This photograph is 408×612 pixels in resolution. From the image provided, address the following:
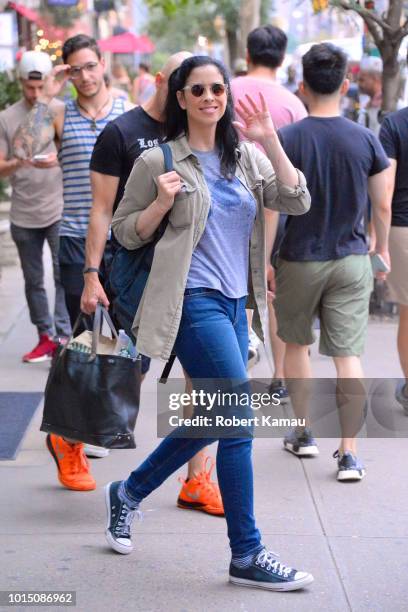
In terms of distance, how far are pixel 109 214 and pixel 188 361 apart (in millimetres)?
1221

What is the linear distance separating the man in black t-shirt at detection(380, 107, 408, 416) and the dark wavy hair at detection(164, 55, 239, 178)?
6.08ft

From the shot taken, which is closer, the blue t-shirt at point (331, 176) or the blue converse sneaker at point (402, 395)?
the blue t-shirt at point (331, 176)

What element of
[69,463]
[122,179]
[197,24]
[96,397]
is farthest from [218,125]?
[197,24]

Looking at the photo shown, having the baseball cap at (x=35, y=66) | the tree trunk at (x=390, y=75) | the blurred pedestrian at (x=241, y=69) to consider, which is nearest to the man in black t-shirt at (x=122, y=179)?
the baseball cap at (x=35, y=66)

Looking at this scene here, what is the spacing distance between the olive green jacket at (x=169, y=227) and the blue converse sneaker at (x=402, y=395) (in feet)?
8.35

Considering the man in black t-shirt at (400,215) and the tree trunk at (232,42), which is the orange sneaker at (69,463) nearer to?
the man in black t-shirt at (400,215)

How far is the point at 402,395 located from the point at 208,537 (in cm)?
233

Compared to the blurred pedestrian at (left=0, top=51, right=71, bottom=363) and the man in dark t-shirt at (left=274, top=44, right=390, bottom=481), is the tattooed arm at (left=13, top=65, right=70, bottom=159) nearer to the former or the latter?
the blurred pedestrian at (left=0, top=51, right=71, bottom=363)

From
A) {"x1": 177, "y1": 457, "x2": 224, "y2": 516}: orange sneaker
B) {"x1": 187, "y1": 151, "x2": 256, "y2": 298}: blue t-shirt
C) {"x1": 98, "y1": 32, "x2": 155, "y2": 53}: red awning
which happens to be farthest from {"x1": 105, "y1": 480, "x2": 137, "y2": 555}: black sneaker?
{"x1": 98, "y1": 32, "x2": 155, "y2": 53}: red awning

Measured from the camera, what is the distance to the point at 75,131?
584cm

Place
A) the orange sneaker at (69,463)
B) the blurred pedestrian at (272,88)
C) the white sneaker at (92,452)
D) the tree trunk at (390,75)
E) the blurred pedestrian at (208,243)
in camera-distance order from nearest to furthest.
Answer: the blurred pedestrian at (208,243)
the orange sneaker at (69,463)
the white sneaker at (92,452)
the blurred pedestrian at (272,88)
the tree trunk at (390,75)

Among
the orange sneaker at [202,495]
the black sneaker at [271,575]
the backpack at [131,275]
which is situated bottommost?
the orange sneaker at [202,495]

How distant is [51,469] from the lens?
17.6 feet

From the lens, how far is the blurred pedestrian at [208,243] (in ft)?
12.6
